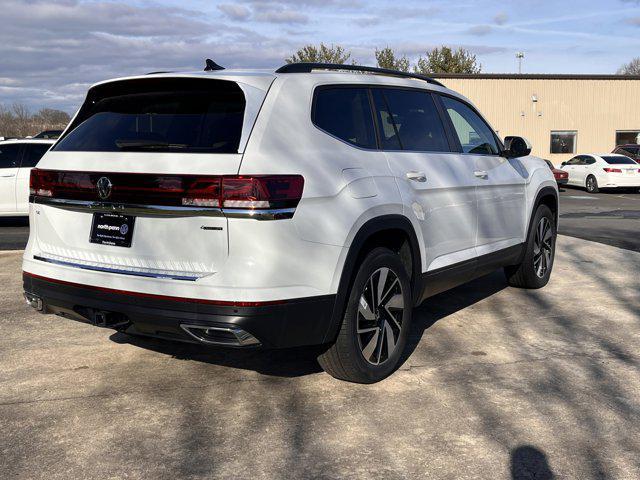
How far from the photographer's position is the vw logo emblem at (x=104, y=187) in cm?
388

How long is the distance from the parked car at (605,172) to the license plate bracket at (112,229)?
73.4ft

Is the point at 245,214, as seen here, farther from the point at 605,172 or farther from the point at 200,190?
the point at 605,172

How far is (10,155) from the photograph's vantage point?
12828 millimetres

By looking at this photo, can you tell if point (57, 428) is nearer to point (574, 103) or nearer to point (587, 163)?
point (587, 163)

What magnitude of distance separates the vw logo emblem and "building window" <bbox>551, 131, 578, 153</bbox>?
34.2 m

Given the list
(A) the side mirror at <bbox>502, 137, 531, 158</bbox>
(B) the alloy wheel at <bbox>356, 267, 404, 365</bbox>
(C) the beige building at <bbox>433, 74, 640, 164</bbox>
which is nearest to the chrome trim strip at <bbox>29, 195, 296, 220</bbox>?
(B) the alloy wheel at <bbox>356, 267, 404, 365</bbox>

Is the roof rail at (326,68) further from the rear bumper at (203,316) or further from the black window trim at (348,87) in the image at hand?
the rear bumper at (203,316)

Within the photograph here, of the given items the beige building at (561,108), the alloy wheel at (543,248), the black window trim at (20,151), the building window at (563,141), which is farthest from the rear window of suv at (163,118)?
the building window at (563,141)

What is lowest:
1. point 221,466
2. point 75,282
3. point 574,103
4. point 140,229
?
point 221,466

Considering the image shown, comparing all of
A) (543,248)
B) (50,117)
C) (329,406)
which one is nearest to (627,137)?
(543,248)

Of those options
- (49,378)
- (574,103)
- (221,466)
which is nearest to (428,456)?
(221,466)

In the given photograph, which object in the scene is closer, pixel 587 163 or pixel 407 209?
pixel 407 209

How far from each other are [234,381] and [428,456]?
1.49 m

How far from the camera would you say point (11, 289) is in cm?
731
